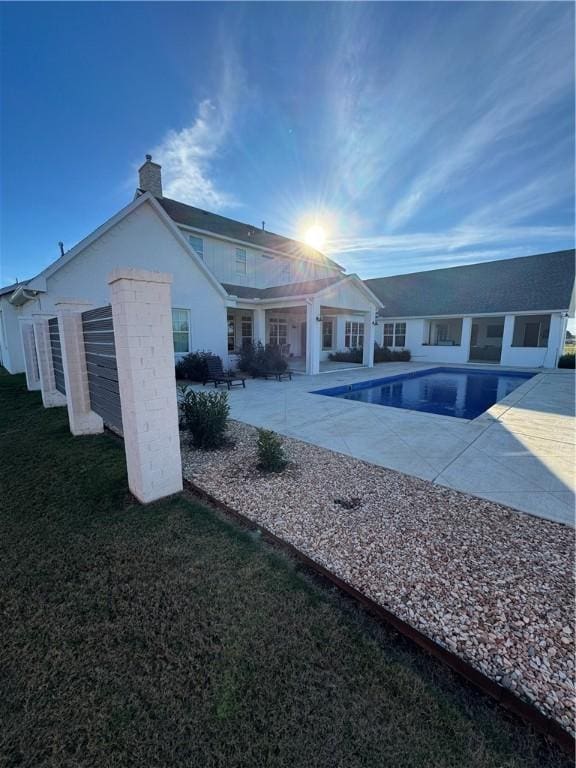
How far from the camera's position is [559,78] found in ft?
27.2

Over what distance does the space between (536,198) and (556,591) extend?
17.7m

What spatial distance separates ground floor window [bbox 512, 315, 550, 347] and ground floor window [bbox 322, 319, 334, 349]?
14.4 m

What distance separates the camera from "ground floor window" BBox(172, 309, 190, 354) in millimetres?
13664

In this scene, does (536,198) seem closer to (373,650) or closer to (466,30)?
(466,30)

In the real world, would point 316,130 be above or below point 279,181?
above

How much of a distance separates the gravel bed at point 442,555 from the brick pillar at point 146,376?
2.48 ft

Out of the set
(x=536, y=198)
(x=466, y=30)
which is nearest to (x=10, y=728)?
(x=466, y=30)

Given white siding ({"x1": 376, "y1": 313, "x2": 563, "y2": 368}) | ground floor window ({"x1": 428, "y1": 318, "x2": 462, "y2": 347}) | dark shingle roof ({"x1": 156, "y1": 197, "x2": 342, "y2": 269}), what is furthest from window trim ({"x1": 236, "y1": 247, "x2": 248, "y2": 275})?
ground floor window ({"x1": 428, "y1": 318, "x2": 462, "y2": 347})

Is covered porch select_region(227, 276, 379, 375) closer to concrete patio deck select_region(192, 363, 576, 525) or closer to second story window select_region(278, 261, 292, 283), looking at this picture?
second story window select_region(278, 261, 292, 283)

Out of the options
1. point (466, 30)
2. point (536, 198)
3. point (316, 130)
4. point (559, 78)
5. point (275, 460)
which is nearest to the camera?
point (275, 460)

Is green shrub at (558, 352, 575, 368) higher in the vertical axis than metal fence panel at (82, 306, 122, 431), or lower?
lower

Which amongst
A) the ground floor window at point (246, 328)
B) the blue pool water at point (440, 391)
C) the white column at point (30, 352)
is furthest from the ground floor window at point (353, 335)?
the white column at point (30, 352)

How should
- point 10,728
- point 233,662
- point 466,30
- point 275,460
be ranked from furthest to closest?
point 466,30
point 275,460
point 233,662
point 10,728

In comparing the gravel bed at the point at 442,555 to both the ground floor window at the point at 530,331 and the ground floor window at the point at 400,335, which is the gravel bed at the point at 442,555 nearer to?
the ground floor window at the point at 400,335
